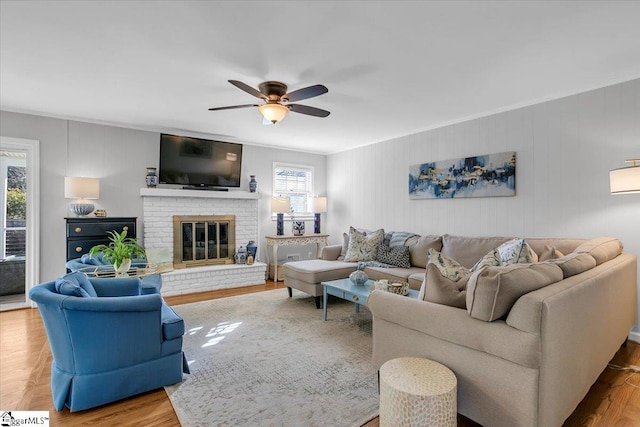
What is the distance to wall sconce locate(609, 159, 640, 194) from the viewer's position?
2.60 m

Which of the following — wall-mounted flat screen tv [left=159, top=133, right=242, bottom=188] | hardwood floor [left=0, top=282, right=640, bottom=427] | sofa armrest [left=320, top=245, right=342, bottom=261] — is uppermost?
wall-mounted flat screen tv [left=159, top=133, right=242, bottom=188]

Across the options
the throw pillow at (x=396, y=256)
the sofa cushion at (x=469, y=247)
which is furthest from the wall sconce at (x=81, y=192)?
the sofa cushion at (x=469, y=247)

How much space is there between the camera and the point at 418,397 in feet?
4.80

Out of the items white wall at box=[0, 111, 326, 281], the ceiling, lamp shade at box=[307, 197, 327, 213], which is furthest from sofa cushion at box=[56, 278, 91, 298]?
lamp shade at box=[307, 197, 327, 213]

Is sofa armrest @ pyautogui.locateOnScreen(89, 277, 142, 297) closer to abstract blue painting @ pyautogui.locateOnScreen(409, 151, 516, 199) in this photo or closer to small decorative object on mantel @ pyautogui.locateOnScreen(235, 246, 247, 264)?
small decorative object on mantel @ pyautogui.locateOnScreen(235, 246, 247, 264)

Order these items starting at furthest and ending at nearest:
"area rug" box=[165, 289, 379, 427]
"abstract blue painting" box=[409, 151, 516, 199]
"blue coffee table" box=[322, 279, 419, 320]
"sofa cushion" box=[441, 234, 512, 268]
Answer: "abstract blue painting" box=[409, 151, 516, 199] < "sofa cushion" box=[441, 234, 512, 268] < "blue coffee table" box=[322, 279, 419, 320] < "area rug" box=[165, 289, 379, 427]

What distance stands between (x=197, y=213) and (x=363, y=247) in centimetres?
270

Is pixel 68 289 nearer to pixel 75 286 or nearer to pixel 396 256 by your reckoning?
pixel 75 286

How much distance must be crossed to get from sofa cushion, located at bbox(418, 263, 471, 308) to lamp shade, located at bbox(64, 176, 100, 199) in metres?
4.23

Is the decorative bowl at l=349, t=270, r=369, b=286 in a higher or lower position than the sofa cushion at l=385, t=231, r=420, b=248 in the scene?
lower

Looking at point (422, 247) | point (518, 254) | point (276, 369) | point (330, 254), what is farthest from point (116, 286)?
point (422, 247)

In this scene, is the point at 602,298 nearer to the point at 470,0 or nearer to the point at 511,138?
the point at 470,0

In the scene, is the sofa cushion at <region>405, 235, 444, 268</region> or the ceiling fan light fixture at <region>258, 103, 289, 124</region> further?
the sofa cushion at <region>405, 235, 444, 268</region>

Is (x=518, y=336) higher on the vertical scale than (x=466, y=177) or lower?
lower
